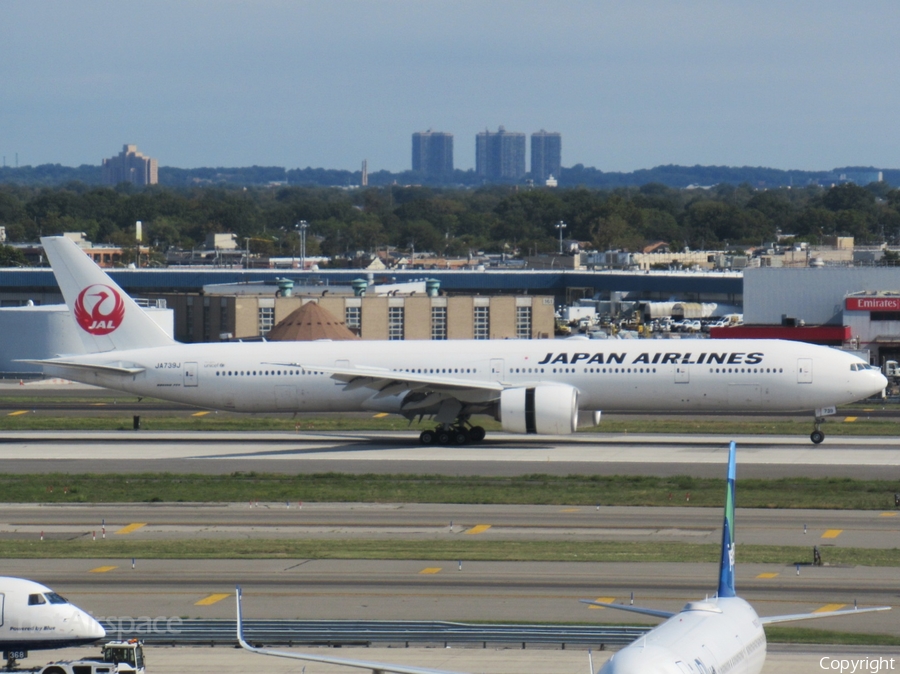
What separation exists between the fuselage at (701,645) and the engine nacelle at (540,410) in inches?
1165

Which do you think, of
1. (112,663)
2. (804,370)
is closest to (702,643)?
(112,663)

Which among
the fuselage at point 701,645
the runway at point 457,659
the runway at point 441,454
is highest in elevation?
the fuselage at point 701,645

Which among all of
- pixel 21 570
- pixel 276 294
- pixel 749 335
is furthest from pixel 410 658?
pixel 276 294

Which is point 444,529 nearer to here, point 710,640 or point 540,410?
point 540,410

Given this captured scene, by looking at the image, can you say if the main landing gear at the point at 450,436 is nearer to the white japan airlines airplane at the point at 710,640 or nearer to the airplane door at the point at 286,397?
the airplane door at the point at 286,397

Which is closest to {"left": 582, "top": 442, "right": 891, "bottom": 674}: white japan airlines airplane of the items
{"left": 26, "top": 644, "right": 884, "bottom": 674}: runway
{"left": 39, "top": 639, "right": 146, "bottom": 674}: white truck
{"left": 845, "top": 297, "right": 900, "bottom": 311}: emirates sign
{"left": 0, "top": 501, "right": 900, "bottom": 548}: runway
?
{"left": 26, "top": 644, "right": 884, "bottom": 674}: runway

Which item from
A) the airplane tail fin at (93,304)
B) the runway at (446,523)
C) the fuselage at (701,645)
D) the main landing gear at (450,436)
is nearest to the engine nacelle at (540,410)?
the main landing gear at (450,436)

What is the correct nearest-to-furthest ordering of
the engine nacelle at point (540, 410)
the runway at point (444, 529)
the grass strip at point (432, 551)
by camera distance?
the runway at point (444, 529) < the grass strip at point (432, 551) < the engine nacelle at point (540, 410)

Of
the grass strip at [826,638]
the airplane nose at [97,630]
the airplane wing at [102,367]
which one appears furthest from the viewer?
the airplane wing at [102,367]

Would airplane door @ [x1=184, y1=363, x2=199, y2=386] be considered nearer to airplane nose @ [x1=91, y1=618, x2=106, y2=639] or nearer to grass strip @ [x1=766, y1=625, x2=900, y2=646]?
airplane nose @ [x1=91, y1=618, x2=106, y2=639]

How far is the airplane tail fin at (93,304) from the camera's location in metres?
54.0

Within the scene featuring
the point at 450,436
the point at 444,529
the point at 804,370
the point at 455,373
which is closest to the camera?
the point at 444,529

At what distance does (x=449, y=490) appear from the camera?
132ft

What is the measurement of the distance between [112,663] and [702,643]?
9.78 metres
